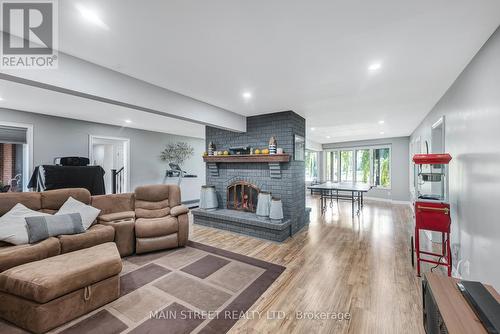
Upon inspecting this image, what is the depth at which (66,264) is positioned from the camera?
1932 mm

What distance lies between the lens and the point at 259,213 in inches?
156

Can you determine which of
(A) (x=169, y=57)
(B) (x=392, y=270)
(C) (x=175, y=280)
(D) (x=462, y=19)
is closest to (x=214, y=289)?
(C) (x=175, y=280)

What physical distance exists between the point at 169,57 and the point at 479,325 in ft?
9.31

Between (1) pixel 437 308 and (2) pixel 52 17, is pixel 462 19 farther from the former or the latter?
(2) pixel 52 17

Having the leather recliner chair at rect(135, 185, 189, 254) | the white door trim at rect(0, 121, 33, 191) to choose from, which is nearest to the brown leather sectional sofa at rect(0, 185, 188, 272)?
the leather recliner chair at rect(135, 185, 189, 254)

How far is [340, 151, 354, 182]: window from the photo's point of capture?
843 centimetres

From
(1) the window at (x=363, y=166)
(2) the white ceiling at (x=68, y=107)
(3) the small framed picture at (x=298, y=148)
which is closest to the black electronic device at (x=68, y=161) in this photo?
(2) the white ceiling at (x=68, y=107)

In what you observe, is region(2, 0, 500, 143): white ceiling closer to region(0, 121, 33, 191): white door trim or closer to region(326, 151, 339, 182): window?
region(0, 121, 33, 191): white door trim

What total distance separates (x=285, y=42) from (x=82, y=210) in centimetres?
331

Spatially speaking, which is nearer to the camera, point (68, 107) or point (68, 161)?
point (68, 107)

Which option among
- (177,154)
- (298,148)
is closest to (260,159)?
(298,148)

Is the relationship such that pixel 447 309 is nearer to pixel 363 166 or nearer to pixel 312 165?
pixel 363 166

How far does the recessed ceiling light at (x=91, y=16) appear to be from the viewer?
137 centimetres

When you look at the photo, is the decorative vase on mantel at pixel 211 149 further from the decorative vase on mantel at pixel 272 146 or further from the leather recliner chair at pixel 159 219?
the decorative vase on mantel at pixel 272 146
